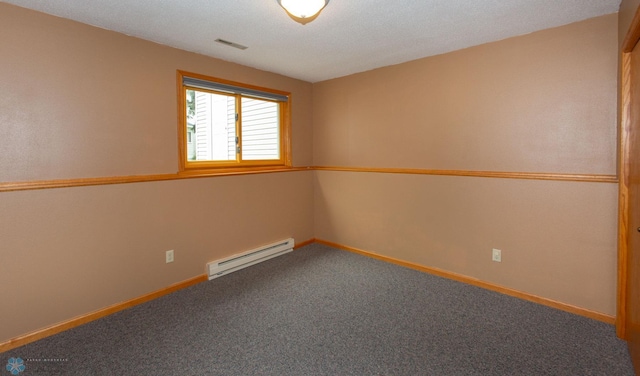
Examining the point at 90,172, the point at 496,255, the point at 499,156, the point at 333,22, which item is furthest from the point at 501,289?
the point at 90,172

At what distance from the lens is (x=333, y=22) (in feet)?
8.09

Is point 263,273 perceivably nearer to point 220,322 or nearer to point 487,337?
point 220,322

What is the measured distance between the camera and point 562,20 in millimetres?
2467

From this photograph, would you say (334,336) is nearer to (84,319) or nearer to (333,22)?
(84,319)

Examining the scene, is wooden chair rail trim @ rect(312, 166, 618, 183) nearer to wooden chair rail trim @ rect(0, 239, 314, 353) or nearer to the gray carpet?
the gray carpet

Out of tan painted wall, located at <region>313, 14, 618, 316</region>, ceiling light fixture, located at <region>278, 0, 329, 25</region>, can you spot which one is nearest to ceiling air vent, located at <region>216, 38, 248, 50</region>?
ceiling light fixture, located at <region>278, 0, 329, 25</region>

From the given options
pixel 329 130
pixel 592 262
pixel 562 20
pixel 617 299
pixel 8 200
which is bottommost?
pixel 617 299

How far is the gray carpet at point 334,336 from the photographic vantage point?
1957mm

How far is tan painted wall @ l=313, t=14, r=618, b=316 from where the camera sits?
2479 millimetres

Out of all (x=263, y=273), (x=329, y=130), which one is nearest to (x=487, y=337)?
(x=263, y=273)

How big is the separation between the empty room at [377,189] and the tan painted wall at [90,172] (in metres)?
0.01

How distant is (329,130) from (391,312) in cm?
252

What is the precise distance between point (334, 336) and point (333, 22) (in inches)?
90.7

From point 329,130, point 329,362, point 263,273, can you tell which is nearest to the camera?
point 329,362
